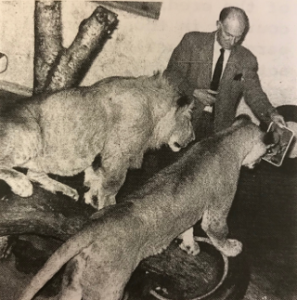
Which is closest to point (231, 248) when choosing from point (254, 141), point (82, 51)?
point (254, 141)

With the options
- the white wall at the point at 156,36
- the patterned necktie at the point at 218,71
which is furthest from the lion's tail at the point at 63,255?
the patterned necktie at the point at 218,71

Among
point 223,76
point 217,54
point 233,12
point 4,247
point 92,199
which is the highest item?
point 233,12

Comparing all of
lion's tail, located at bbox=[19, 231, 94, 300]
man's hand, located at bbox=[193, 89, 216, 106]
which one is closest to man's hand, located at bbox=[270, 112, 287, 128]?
man's hand, located at bbox=[193, 89, 216, 106]

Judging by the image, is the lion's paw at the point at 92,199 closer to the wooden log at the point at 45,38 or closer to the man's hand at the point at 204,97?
the wooden log at the point at 45,38

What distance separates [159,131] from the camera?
248cm

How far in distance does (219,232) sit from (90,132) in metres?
0.95

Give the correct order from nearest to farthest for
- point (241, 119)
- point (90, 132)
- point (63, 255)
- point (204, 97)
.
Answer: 1. point (63, 255)
2. point (90, 132)
3. point (241, 119)
4. point (204, 97)

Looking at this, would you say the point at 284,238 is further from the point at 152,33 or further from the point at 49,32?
the point at 49,32

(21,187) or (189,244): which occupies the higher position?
(21,187)

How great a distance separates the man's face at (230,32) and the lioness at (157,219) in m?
0.50

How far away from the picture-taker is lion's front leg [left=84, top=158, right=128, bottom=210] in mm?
2371

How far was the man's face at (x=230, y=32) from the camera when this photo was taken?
2.36 m

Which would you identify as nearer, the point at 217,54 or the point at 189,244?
the point at 189,244

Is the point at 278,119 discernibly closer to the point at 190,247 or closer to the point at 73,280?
the point at 190,247
